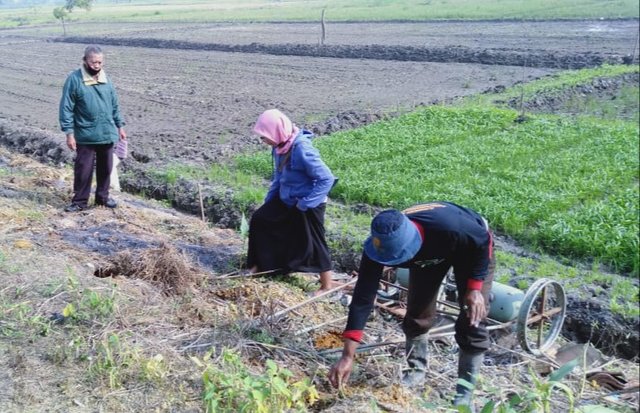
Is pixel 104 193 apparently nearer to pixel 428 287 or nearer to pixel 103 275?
pixel 103 275

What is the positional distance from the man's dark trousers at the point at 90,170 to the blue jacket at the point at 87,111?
5.9 inches

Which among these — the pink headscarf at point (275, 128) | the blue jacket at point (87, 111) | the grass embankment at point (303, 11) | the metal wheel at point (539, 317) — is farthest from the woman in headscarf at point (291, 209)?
the grass embankment at point (303, 11)

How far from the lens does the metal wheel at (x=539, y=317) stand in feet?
14.9

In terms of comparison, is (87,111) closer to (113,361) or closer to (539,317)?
(113,361)

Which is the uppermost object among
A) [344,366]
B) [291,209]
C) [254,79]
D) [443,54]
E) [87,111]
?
[87,111]

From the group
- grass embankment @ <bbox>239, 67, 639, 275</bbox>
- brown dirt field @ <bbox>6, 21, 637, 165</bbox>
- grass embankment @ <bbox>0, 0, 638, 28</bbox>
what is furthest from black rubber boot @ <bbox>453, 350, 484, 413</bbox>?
grass embankment @ <bbox>0, 0, 638, 28</bbox>

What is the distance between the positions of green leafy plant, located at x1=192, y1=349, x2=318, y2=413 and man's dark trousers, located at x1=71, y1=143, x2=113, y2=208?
14.2 feet

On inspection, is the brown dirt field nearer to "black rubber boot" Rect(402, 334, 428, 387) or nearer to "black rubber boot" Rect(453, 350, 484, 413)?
"black rubber boot" Rect(402, 334, 428, 387)

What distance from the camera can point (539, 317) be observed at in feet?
16.1

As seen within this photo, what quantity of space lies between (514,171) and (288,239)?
14.2 ft

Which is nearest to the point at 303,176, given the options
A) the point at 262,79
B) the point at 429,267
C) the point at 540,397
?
the point at 429,267

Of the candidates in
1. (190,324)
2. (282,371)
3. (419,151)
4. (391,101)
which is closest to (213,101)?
(391,101)

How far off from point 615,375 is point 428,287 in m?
1.50

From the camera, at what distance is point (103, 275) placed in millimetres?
5727
